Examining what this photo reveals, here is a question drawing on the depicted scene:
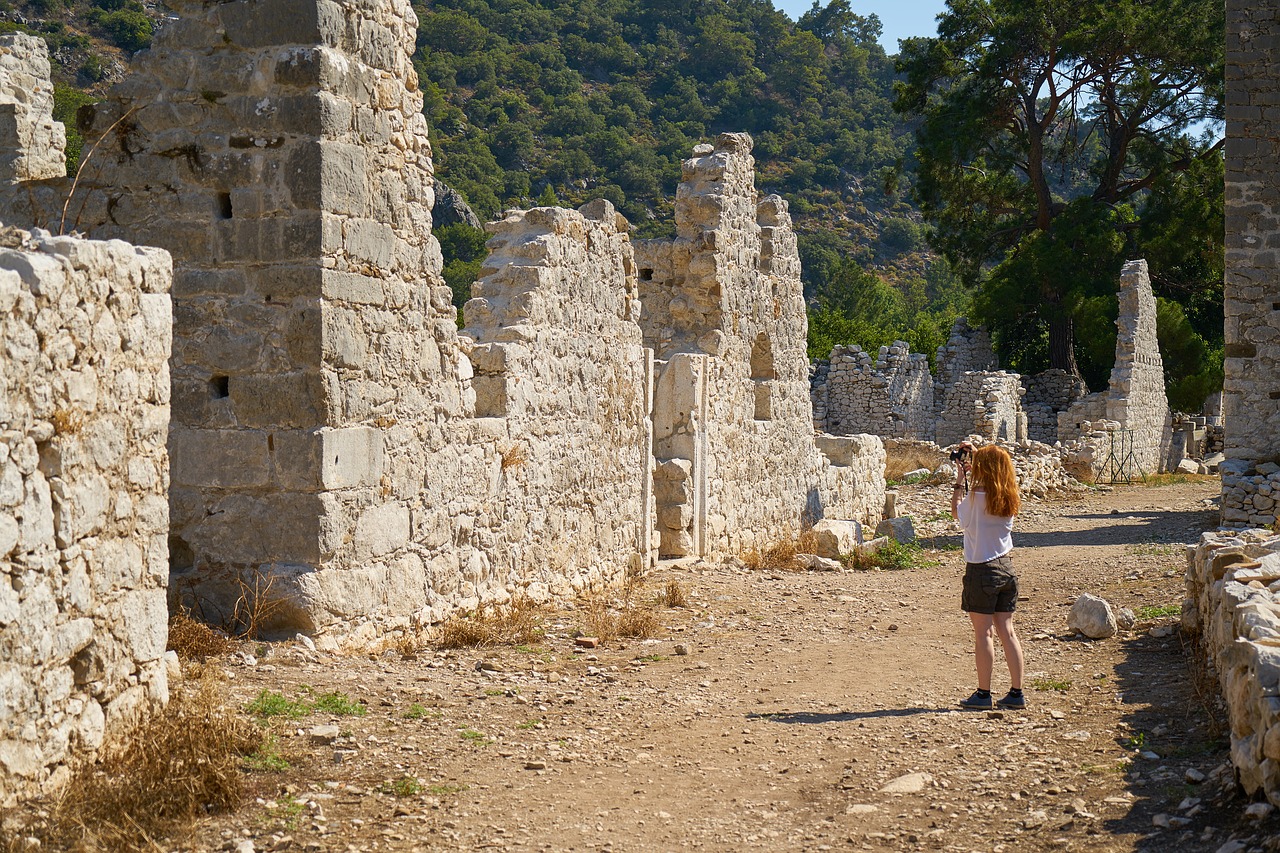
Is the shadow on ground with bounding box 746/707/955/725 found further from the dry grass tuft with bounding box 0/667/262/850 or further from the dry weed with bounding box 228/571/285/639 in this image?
the dry grass tuft with bounding box 0/667/262/850

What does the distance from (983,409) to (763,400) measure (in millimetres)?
11737

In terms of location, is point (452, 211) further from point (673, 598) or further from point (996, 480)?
point (996, 480)

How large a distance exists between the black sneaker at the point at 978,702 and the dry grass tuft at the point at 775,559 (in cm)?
527

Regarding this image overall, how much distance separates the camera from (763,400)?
13312 millimetres

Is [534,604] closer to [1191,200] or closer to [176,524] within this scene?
[176,524]

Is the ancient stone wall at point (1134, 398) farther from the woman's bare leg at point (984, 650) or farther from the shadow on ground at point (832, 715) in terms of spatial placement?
the shadow on ground at point (832, 715)

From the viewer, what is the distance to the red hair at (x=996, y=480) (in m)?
6.23

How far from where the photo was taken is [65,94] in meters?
24.3

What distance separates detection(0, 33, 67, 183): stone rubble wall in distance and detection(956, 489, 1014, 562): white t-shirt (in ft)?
17.0

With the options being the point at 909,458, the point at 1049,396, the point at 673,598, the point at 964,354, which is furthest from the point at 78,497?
the point at 964,354

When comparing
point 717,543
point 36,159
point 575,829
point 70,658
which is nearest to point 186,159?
point 36,159

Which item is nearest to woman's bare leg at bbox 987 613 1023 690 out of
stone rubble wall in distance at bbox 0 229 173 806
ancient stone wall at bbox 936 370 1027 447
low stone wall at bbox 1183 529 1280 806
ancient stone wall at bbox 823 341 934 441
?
low stone wall at bbox 1183 529 1280 806

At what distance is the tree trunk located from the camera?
30312mm

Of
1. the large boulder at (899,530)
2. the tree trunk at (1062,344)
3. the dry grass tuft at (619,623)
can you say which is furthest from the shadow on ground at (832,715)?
the tree trunk at (1062,344)
